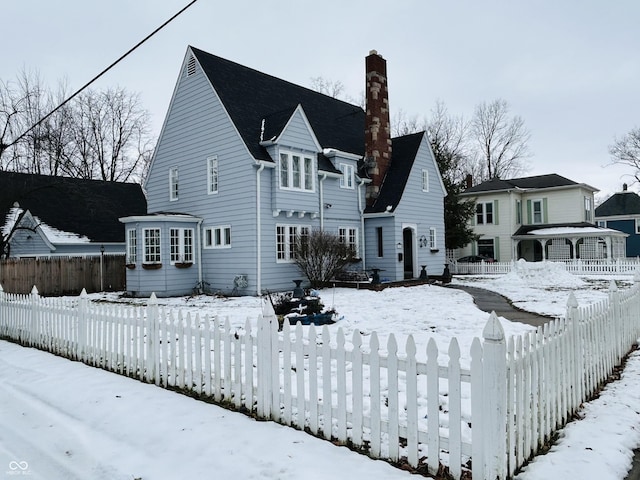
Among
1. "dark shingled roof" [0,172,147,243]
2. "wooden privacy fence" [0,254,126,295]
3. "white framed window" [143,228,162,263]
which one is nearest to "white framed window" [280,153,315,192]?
"white framed window" [143,228,162,263]

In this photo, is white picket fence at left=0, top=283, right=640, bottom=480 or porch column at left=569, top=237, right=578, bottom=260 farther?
porch column at left=569, top=237, right=578, bottom=260

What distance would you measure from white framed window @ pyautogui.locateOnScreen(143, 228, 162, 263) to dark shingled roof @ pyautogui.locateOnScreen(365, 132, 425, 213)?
1015 cm

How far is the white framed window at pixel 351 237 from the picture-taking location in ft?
68.9

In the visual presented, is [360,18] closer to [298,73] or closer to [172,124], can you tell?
[172,124]

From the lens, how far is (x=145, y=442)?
4.23 m

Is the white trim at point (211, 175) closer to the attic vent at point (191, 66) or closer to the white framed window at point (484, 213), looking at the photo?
the attic vent at point (191, 66)

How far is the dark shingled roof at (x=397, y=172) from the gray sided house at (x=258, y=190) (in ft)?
0.24

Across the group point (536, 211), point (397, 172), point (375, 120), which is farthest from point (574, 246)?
point (375, 120)

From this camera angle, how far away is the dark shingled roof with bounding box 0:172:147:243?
75.8 ft

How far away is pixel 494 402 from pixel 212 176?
675 inches

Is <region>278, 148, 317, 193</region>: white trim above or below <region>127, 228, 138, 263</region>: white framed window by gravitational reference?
above

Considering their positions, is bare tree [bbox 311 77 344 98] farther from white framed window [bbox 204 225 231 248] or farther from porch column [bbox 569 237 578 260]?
white framed window [bbox 204 225 231 248]
